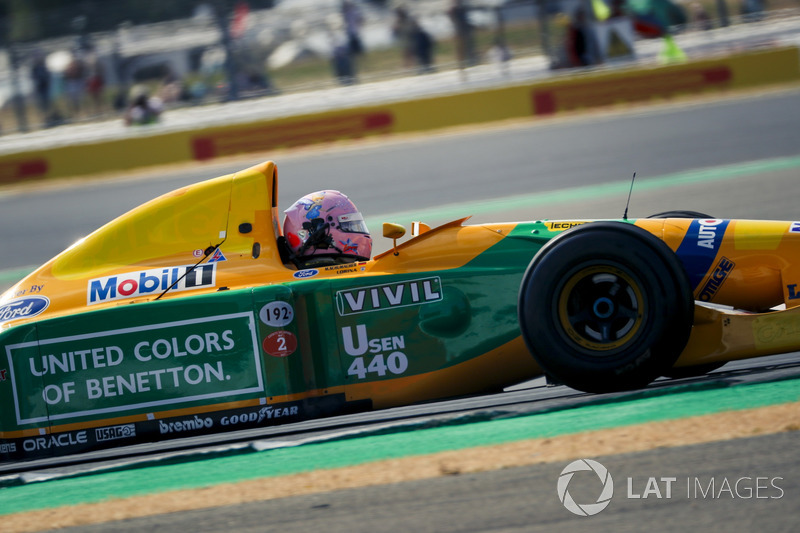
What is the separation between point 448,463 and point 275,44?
14096 mm

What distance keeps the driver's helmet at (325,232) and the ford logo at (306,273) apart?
0.59 ft

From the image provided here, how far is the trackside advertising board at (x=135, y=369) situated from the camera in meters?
4.68

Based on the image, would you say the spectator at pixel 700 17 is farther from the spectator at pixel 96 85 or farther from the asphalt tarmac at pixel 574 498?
the asphalt tarmac at pixel 574 498

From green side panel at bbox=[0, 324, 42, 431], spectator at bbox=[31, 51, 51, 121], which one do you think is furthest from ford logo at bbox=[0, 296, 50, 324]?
spectator at bbox=[31, 51, 51, 121]

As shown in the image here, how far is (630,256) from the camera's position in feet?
13.5

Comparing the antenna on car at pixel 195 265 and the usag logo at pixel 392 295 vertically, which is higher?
the antenna on car at pixel 195 265

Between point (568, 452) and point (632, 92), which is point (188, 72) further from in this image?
point (568, 452)

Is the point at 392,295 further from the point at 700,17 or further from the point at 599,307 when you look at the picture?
the point at 700,17

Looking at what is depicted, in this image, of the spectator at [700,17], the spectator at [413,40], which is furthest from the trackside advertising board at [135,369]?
the spectator at [700,17]

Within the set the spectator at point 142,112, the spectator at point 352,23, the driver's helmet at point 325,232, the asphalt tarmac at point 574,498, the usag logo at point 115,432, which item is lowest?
the asphalt tarmac at point 574,498

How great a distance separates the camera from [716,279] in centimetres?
450

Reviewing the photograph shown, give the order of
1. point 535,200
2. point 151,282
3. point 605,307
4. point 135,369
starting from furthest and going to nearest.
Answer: point 535,200 → point 151,282 → point 135,369 → point 605,307

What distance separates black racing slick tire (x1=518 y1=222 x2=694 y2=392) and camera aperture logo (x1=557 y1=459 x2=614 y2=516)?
2.04 ft

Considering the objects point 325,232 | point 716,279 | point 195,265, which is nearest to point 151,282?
point 195,265
